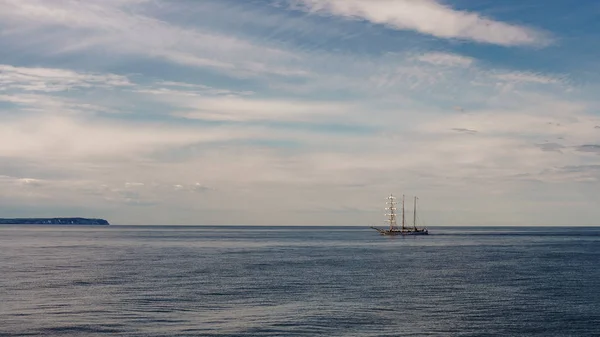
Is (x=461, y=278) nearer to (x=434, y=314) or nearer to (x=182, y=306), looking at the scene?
(x=434, y=314)

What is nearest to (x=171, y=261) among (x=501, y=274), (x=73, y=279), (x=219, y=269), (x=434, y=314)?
(x=219, y=269)

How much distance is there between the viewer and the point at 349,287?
79.2 metres

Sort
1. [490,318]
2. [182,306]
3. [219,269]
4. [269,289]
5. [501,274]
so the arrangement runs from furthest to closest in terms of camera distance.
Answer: [219,269] → [501,274] → [269,289] → [182,306] → [490,318]

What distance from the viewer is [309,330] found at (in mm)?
51406

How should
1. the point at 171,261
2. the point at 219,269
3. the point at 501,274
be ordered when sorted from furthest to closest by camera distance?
the point at 171,261 < the point at 219,269 < the point at 501,274

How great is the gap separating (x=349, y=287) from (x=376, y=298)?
1004cm

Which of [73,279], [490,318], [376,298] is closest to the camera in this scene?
[490,318]

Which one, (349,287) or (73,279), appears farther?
(73,279)

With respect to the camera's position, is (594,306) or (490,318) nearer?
(490,318)

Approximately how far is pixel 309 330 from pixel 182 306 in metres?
16.0

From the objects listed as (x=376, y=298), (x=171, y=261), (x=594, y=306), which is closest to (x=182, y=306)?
(x=376, y=298)

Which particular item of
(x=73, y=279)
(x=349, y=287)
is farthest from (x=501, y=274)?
(x=73, y=279)

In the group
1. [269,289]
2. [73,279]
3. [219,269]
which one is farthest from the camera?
[219,269]

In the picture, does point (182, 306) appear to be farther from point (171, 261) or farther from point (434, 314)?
point (171, 261)
